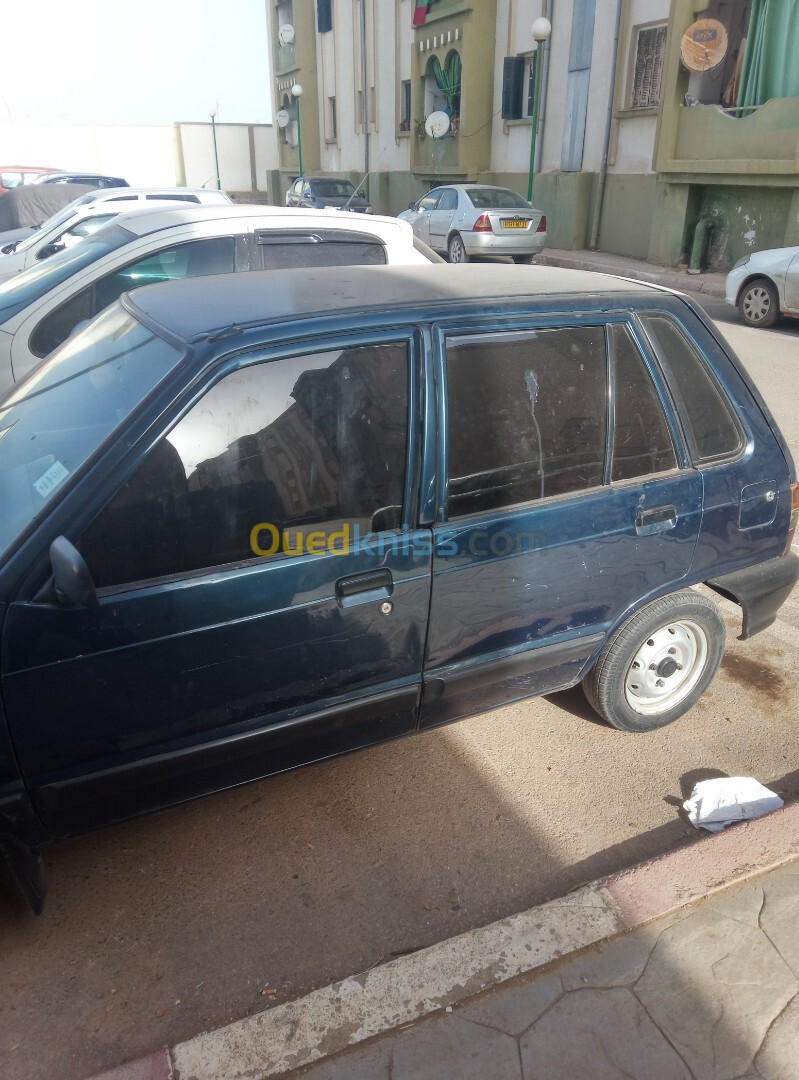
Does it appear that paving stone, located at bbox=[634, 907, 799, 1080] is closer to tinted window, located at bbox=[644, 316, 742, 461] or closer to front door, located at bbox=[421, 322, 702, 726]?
front door, located at bbox=[421, 322, 702, 726]

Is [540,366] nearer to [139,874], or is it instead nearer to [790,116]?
[139,874]

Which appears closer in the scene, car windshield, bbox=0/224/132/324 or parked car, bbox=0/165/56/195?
car windshield, bbox=0/224/132/324

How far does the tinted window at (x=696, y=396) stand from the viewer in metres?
2.92

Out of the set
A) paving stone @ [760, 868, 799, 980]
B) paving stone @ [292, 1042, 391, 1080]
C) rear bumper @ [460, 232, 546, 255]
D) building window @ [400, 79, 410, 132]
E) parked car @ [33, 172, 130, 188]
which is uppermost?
building window @ [400, 79, 410, 132]

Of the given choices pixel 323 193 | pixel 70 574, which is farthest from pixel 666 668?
pixel 323 193

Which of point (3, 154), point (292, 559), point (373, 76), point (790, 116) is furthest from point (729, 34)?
point (3, 154)

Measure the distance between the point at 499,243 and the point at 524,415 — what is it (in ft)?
46.8

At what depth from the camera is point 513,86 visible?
20.8 m

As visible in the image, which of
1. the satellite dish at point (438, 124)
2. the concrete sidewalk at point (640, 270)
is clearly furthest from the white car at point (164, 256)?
the satellite dish at point (438, 124)

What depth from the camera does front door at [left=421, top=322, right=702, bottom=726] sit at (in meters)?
2.59

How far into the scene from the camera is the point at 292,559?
2.34 meters

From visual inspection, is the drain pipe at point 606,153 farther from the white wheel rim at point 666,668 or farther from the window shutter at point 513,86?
the white wheel rim at point 666,668

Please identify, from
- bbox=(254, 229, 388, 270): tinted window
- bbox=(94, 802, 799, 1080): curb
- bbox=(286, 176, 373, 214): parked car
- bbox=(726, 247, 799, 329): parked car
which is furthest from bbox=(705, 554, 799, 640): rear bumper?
bbox=(286, 176, 373, 214): parked car

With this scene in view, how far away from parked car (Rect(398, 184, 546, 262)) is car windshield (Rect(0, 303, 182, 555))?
13.9 metres
